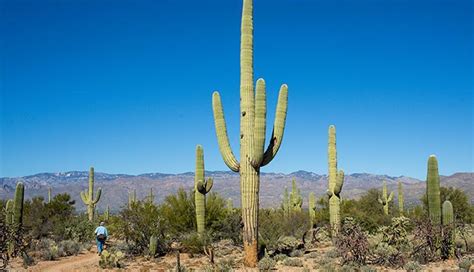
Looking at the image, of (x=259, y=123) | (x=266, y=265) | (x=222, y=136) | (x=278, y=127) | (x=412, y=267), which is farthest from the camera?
(x=222, y=136)

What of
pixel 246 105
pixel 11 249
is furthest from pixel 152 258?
pixel 246 105

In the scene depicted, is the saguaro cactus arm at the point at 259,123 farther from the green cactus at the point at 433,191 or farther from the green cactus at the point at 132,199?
the green cactus at the point at 132,199

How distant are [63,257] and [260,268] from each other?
898 centimetres

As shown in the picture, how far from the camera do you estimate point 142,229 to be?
54.3 feet

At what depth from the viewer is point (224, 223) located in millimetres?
18156

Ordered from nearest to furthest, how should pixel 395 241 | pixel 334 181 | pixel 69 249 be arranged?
pixel 395 241
pixel 69 249
pixel 334 181

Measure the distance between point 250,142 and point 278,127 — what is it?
3.91 ft

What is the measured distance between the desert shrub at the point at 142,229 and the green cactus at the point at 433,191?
30.2ft

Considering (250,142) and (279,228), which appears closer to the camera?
(250,142)

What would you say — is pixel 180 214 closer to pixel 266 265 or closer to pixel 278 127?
pixel 266 265

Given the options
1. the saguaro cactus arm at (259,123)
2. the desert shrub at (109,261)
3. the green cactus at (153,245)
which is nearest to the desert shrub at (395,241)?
the saguaro cactus arm at (259,123)

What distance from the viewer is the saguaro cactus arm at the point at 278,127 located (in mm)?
13297

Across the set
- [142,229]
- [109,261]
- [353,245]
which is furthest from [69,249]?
[353,245]

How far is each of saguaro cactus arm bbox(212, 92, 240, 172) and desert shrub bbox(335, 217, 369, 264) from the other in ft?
11.8
